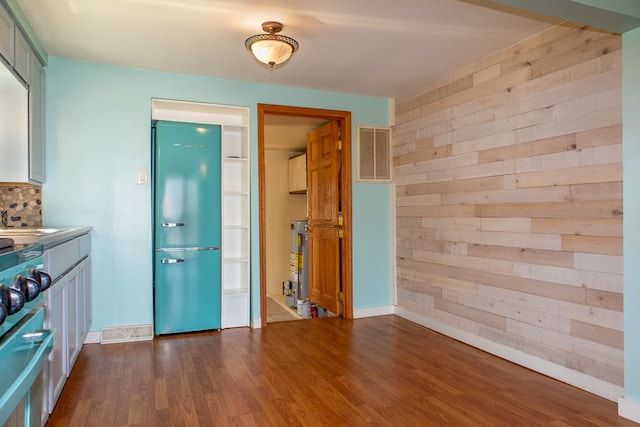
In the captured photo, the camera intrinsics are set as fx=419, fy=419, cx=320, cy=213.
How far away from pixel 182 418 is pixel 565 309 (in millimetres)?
2377

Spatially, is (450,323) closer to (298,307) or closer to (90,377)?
(298,307)

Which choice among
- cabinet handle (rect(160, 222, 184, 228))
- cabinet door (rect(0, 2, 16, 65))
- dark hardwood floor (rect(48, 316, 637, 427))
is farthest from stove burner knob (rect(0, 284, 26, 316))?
cabinet handle (rect(160, 222, 184, 228))

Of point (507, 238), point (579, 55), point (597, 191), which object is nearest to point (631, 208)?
point (597, 191)

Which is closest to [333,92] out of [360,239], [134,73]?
[360,239]

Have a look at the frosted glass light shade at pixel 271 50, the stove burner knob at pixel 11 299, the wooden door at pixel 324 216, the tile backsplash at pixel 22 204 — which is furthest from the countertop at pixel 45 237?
the wooden door at pixel 324 216

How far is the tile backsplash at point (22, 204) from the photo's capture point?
3215 millimetres

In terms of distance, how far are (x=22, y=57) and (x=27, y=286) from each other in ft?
6.89

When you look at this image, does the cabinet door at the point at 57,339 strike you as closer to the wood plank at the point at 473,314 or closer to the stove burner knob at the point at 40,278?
the stove burner knob at the point at 40,278

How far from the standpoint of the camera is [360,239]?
14.5ft

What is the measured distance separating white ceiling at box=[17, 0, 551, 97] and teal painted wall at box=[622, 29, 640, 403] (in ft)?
2.25

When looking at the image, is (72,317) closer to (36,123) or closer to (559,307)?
(36,123)

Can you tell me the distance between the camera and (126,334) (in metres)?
3.53

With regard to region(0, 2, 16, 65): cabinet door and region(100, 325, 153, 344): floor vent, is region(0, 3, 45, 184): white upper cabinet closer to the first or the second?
region(0, 2, 16, 65): cabinet door

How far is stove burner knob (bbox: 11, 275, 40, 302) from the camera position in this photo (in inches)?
49.1
